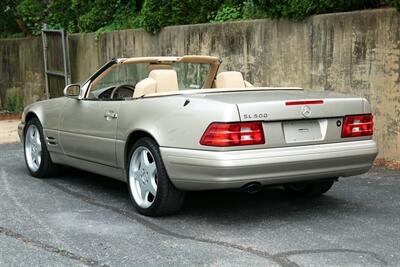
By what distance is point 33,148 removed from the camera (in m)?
8.02

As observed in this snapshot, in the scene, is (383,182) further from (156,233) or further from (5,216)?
(5,216)

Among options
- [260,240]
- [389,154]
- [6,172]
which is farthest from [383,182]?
[6,172]

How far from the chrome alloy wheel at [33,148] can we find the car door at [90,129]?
75cm

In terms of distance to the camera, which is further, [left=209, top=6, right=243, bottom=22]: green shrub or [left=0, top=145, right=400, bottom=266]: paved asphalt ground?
[left=209, top=6, right=243, bottom=22]: green shrub

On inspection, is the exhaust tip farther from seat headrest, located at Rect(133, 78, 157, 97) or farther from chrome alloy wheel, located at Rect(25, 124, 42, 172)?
chrome alloy wheel, located at Rect(25, 124, 42, 172)

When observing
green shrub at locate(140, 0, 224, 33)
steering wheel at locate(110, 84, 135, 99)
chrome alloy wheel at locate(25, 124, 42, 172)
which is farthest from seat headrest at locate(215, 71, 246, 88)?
green shrub at locate(140, 0, 224, 33)

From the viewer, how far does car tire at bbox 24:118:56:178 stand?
7.72 m

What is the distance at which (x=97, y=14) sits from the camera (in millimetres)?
15273

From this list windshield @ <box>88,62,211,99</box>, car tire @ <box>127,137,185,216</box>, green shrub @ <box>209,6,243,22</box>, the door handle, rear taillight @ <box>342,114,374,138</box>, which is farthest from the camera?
green shrub @ <box>209,6,243,22</box>

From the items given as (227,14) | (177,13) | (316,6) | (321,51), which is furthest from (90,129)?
(177,13)

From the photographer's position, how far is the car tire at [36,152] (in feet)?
25.3

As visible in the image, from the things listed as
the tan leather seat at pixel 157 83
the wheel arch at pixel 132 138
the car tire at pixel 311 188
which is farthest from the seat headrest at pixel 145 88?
the car tire at pixel 311 188

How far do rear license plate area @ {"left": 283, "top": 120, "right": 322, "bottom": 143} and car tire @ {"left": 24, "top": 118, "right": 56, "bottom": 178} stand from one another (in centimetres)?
337

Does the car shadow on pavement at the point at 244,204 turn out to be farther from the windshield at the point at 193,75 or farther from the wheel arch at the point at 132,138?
the windshield at the point at 193,75
